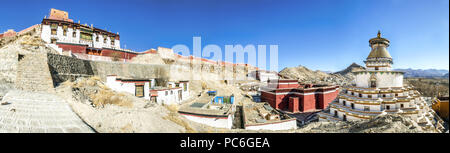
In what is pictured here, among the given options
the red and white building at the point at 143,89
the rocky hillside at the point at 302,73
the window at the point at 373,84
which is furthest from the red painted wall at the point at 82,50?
the rocky hillside at the point at 302,73

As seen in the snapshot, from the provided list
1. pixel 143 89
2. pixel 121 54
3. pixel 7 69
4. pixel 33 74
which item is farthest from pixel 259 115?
pixel 121 54

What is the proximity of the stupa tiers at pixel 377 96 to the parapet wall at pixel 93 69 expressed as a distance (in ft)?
68.4

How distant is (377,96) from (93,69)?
82.1 feet

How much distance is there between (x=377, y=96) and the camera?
11555 millimetres

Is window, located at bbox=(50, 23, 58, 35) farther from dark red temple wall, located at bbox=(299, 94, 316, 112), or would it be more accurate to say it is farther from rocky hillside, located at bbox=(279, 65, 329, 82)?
rocky hillside, located at bbox=(279, 65, 329, 82)

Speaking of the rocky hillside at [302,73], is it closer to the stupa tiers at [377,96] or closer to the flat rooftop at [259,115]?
the flat rooftop at [259,115]

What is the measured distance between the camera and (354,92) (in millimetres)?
12422

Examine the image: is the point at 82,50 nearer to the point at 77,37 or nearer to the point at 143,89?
the point at 77,37

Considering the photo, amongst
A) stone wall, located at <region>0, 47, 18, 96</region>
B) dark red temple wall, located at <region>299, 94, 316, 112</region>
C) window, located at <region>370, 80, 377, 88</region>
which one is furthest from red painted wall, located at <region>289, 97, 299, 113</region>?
stone wall, located at <region>0, 47, 18, 96</region>

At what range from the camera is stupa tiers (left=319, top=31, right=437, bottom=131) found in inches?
432
